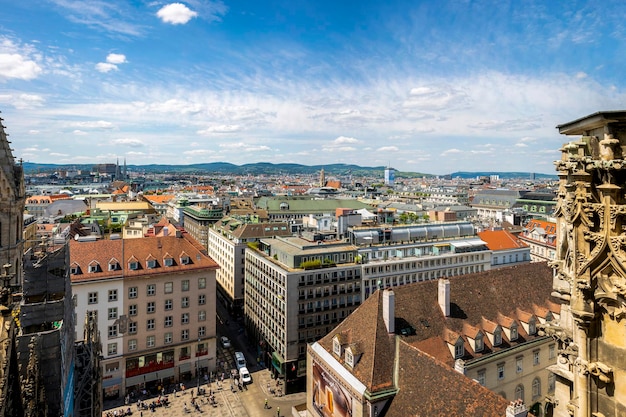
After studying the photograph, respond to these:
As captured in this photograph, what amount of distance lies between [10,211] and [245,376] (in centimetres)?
4733

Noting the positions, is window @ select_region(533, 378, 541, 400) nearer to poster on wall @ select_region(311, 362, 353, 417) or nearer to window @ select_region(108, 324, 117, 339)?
poster on wall @ select_region(311, 362, 353, 417)

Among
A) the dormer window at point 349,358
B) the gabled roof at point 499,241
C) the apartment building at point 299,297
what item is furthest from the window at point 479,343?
the gabled roof at point 499,241

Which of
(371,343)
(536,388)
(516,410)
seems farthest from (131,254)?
(536,388)

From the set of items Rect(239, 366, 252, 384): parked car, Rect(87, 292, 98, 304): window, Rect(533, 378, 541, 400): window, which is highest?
Rect(87, 292, 98, 304): window

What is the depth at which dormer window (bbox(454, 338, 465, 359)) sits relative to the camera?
40.2 meters

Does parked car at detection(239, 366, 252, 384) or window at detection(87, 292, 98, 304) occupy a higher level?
window at detection(87, 292, 98, 304)

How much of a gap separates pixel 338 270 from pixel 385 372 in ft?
100

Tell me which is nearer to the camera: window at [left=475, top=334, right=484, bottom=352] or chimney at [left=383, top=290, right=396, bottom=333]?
chimney at [left=383, top=290, right=396, bottom=333]

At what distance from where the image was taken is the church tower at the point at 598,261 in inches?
306

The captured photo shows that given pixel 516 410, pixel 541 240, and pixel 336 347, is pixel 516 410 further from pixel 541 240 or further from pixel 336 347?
pixel 541 240

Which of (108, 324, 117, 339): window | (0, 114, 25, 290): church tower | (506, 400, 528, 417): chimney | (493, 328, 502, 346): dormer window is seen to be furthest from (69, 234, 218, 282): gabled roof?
(506, 400, 528, 417): chimney

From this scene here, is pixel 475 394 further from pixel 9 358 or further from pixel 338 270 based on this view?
pixel 338 270

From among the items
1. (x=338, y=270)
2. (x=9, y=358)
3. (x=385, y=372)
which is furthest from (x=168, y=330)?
(x=9, y=358)

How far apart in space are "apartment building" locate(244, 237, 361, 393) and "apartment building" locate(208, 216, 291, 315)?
59.6 ft
